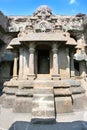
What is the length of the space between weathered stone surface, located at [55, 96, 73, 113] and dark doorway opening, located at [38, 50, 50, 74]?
3.38 metres

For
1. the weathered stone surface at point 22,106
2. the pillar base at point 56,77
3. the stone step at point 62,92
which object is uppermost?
the pillar base at point 56,77

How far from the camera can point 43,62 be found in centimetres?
1105

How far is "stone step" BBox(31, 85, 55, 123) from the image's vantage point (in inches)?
233

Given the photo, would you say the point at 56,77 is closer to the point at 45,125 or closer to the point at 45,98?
the point at 45,98

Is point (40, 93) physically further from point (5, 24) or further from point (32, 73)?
point (5, 24)

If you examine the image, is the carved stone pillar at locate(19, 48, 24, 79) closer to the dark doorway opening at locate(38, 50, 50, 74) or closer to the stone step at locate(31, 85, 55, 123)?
the dark doorway opening at locate(38, 50, 50, 74)

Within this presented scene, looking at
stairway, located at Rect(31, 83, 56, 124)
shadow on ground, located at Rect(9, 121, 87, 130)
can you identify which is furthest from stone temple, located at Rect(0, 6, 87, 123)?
shadow on ground, located at Rect(9, 121, 87, 130)

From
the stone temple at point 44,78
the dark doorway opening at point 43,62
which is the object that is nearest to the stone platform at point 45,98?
the stone temple at point 44,78

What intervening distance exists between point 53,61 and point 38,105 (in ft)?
11.3

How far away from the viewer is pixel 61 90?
8273mm

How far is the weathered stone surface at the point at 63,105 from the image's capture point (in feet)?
24.5

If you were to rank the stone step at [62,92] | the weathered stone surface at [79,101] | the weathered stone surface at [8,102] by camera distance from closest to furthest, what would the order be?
1. the stone step at [62,92]
2. the weathered stone surface at [79,101]
3. the weathered stone surface at [8,102]

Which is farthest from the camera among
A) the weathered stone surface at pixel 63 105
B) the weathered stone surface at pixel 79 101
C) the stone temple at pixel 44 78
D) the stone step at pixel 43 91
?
the weathered stone surface at pixel 79 101

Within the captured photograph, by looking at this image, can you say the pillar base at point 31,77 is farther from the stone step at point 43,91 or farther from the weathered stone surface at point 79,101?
the weathered stone surface at point 79,101
